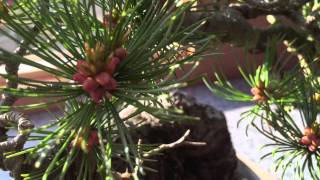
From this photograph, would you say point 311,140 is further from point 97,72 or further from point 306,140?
point 97,72

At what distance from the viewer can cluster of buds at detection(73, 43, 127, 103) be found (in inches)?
9.1

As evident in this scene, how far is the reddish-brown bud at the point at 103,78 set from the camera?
0.75ft

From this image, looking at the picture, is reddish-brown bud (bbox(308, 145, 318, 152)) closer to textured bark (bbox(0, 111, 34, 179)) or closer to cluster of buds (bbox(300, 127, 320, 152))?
cluster of buds (bbox(300, 127, 320, 152))

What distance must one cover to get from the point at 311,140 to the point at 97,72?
10.8 inches

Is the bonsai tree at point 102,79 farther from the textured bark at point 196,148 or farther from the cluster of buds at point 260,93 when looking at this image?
the textured bark at point 196,148

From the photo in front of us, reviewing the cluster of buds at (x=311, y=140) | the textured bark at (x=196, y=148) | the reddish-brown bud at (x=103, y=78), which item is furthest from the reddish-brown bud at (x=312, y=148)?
the reddish-brown bud at (x=103, y=78)

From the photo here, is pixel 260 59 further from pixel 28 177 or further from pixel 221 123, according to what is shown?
pixel 28 177

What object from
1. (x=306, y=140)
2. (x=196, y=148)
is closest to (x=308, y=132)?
(x=306, y=140)

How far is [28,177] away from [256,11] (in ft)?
1.07

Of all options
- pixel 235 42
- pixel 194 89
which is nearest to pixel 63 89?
pixel 235 42

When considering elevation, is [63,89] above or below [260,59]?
below

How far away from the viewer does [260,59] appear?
1190 millimetres

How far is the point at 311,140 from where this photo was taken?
42 centimetres

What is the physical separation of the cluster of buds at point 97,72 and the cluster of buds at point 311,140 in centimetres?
26
